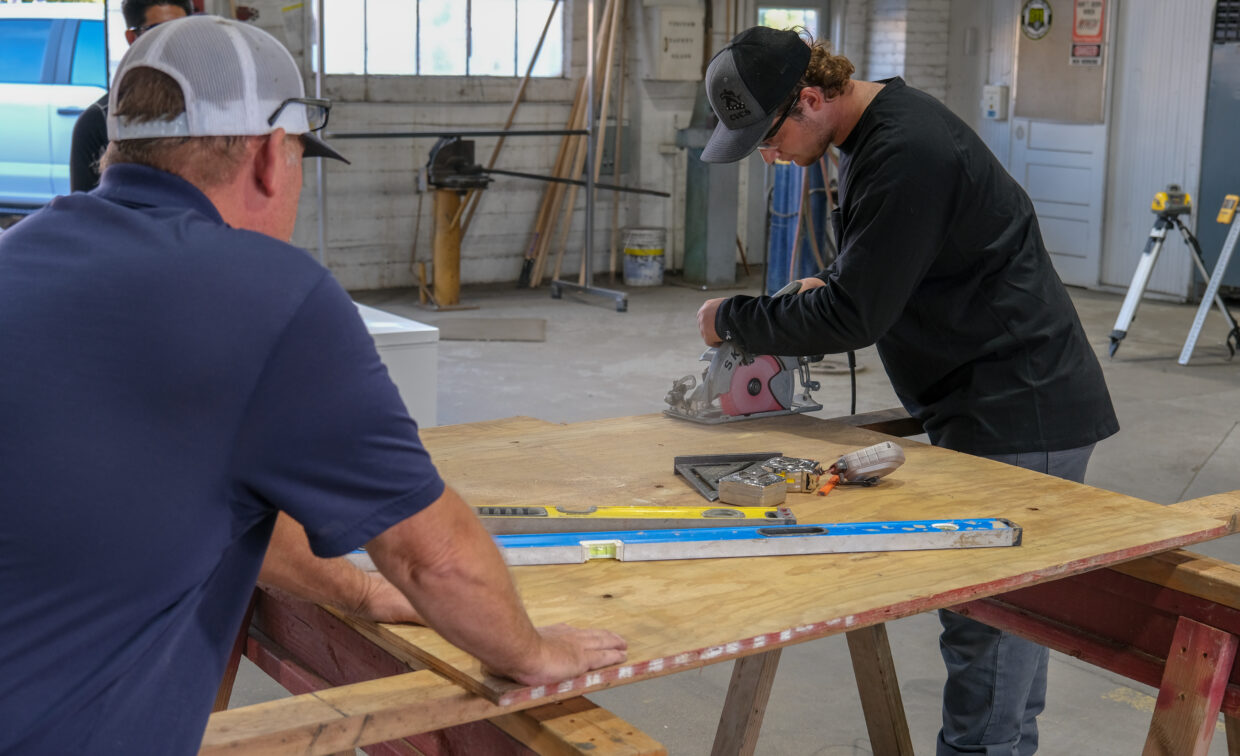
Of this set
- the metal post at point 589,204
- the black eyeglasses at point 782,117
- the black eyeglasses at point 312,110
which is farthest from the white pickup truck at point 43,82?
the black eyeglasses at point 312,110

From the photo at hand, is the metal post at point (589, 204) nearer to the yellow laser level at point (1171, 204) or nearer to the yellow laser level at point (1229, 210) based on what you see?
the yellow laser level at point (1171, 204)

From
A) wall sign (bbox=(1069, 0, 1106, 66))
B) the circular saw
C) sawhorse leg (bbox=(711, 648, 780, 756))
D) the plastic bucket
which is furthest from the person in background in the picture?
wall sign (bbox=(1069, 0, 1106, 66))

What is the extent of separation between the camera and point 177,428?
1.03 metres

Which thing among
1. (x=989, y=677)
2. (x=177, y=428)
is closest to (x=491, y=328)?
(x=989, y=677)

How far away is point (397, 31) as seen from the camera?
334 inches

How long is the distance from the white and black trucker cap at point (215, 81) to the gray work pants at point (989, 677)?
153 centimetres

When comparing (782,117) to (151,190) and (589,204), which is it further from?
(589,204)

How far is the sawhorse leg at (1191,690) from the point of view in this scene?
69.2 inches

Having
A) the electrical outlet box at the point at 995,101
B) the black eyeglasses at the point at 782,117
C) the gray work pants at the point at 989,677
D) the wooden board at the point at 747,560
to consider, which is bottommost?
the gray work pants at the point at 989,677

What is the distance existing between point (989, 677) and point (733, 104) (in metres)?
1.11

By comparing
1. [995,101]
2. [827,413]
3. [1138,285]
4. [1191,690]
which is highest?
[995,101]

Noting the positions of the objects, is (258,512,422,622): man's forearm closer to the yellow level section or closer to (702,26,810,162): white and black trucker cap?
the yellow level section

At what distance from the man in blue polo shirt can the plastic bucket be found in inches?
316

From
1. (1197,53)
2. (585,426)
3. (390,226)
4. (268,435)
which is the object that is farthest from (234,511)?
(1197,53)
